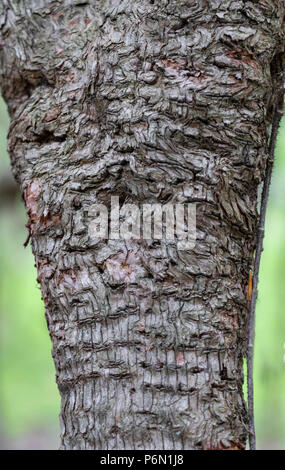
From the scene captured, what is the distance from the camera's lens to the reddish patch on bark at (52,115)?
1328 mm

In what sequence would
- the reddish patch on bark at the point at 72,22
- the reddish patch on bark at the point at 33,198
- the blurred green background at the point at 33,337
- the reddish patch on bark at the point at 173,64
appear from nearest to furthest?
1. the reddish patch on bark at the point at 173,64
2. the reddish patch on bark at the point at 33,198
3. the reddish patch on bark at the point at 72,22
4. the blurred green background at the point at 33,337

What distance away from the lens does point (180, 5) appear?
1.21 metres

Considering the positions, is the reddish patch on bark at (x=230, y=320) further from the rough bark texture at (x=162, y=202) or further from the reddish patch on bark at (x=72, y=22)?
the reddish patch on bark at (x=72, y=22)

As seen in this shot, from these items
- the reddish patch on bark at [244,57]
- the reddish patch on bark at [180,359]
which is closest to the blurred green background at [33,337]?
the reddish patch on bark at [244,57]

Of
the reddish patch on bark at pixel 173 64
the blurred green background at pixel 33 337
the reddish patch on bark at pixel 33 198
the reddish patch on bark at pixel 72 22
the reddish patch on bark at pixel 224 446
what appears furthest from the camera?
the blurred green background at pixel 33 337

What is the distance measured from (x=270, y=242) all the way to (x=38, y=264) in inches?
85.0

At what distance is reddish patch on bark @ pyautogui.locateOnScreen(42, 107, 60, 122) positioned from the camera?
133cm

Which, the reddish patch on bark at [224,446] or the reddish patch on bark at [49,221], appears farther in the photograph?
the reddish patch on bark at [49,221]

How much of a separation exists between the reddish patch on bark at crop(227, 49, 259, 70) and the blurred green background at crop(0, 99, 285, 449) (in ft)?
4.62

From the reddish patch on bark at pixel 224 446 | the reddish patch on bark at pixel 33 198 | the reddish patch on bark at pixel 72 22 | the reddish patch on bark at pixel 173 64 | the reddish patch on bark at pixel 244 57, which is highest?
the reddish patch on bark at pixel 72 22

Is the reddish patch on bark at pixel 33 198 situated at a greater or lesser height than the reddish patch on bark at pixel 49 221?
greater

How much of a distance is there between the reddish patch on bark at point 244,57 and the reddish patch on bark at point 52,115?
0.41 m
